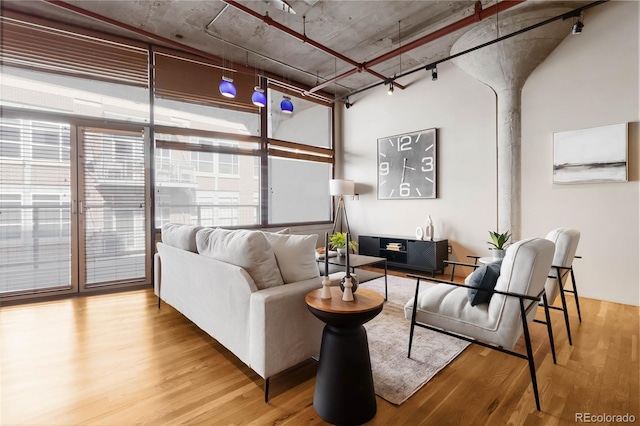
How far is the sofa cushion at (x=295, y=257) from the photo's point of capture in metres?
2.04

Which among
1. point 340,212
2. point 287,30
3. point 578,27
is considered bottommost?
point 340,212

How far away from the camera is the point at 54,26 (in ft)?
12.1

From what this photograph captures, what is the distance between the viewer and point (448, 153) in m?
4.88

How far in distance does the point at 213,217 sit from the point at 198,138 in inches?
50.5

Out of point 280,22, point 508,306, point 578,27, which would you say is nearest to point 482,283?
point 508,306

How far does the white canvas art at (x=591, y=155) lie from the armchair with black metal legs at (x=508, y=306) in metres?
2.53

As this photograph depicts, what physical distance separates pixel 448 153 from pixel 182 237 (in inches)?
163

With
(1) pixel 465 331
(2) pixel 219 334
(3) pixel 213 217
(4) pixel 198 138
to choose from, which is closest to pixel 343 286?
(1) pixel 465 331

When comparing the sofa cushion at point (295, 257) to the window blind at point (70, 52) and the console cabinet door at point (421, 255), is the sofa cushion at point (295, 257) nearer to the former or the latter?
the console cabinet door at point (421, 255)

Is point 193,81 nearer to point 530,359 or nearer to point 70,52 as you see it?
point 70,52

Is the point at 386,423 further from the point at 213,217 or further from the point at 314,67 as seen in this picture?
the point at 314,67

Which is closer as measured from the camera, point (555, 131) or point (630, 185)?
point (630, 185)

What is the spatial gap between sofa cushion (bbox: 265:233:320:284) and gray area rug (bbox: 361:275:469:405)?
0.82 meters

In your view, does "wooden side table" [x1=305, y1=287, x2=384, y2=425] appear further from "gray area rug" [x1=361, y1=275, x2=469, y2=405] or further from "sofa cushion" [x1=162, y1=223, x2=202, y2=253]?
"sofa cushion" [x1=162, y1=223, x2=202, y2=253]
